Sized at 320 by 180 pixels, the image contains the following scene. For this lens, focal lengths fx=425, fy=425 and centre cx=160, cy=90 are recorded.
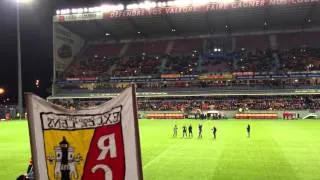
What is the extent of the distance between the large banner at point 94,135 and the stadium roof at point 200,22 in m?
72.2

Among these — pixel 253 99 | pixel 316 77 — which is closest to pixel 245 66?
pixel 253 99

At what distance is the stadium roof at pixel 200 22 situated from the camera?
257 ft

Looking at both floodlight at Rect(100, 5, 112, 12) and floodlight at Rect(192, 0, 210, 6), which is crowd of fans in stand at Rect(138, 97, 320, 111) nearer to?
floodlight at Rect(192, 0, 210, 6)

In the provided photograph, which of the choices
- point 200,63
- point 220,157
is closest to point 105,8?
point 200,63

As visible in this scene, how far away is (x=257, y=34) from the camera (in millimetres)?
91000

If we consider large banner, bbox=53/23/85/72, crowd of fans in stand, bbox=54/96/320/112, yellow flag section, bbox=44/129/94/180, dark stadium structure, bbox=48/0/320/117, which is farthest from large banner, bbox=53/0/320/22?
yellow flag section, bbox=44/129/94/180

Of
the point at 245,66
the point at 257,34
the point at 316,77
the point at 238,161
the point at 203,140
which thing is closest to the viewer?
the point at 238,161

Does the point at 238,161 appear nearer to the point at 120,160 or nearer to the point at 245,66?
the point at 120,160

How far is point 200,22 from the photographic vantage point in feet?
281

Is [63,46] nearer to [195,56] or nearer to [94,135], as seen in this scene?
[195,56]

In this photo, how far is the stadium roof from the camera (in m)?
78.2

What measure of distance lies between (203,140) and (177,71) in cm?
5175

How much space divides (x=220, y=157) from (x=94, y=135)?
70.9 feet

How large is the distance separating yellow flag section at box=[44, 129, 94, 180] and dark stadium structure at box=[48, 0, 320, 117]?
7179 centimetres
